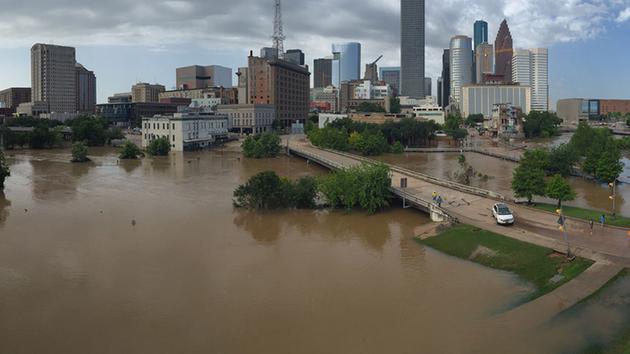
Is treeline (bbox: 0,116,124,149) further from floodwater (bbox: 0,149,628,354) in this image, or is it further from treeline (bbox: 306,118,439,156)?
floodwater (bbox: 0,149,628,354)

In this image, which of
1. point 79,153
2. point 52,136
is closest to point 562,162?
point 79,153

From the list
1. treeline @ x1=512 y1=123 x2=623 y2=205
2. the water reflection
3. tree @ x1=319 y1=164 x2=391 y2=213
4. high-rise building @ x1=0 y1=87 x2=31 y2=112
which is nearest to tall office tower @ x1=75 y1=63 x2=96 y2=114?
high-rise building @ x1=0 y1=87 x2=31 y2=112

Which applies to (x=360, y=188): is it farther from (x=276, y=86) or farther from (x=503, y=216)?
(x=276, y=86)

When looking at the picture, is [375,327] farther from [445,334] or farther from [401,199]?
[401,199]

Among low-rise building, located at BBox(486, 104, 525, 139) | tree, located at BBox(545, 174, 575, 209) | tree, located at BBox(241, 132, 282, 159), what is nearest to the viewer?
tree, located at BBox(545, 174, 575, 209)

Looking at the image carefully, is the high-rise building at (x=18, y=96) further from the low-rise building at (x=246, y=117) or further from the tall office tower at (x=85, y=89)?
the low-rise building at (x=246, y=117)
